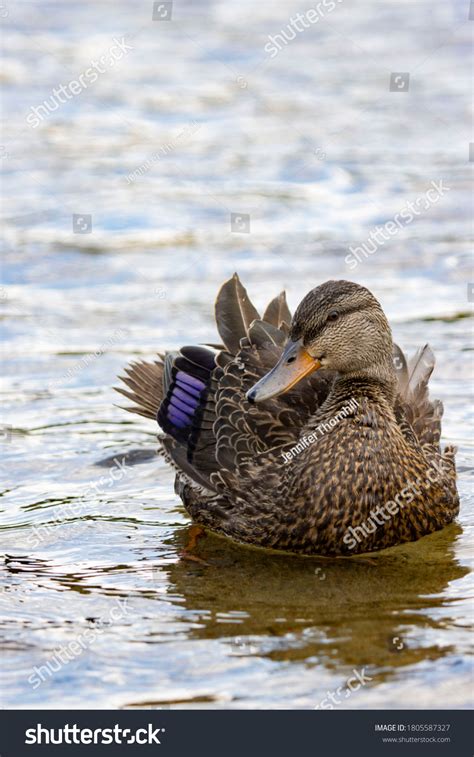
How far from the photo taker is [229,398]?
8.61 meters

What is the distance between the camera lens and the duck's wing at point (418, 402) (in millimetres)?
8781

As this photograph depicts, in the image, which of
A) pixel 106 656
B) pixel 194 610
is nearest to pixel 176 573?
pixel 194 610

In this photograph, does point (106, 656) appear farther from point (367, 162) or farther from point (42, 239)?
point (367, 162)

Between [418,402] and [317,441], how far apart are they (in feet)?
3.74

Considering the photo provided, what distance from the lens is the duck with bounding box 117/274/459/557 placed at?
8.00 metres

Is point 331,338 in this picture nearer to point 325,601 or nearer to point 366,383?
point 366,383

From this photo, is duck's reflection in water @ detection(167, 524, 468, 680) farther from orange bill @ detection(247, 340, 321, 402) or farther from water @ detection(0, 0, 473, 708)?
orange bill @ detection(247, 340, 321, 402)

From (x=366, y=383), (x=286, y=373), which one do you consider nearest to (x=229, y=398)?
(x=286, y=373)

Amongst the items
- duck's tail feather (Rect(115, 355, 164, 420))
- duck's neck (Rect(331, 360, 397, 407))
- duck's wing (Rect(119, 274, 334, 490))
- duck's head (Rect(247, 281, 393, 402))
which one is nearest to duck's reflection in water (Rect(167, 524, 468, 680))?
duck's wing (Rect(119, 274, 334, 490))

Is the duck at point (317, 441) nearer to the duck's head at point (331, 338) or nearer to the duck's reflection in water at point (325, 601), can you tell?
the duck's head at point (331, 338)

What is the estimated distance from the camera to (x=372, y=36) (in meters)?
19.8

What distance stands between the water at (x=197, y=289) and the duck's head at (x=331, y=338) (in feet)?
3.58

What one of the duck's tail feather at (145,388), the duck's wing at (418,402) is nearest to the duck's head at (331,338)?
the duck's wing at (418,402)

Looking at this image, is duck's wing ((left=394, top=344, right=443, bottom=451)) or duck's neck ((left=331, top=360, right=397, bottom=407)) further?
duck's wing ((left=394, top=344, right=443, bottom=451))
